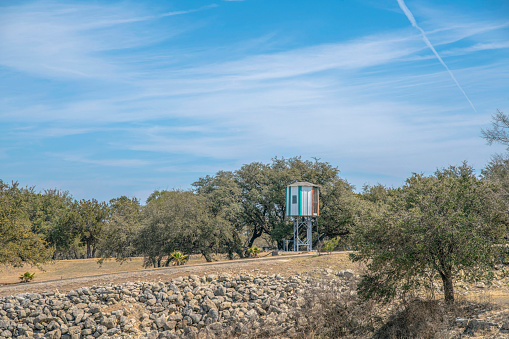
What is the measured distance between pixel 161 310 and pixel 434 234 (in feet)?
36.6

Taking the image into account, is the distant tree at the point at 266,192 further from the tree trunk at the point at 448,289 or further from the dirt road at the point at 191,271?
the tree trunk at the point at 448,289

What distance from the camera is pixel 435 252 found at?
1510 centimetres

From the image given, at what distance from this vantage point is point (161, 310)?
18.9 metres

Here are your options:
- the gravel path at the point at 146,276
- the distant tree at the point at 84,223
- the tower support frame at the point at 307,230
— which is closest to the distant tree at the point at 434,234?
the gravel path at the point at 146,276

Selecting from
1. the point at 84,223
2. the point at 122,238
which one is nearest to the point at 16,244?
the point at 122,238

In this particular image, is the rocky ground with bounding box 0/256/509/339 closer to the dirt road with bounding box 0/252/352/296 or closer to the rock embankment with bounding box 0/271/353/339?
the rock embankment with bounding box 0/271/353/339

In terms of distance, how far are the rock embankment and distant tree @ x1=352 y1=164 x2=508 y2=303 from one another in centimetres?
392

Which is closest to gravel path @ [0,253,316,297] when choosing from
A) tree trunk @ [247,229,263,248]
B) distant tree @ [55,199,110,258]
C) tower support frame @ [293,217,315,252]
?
tower support frame @ [293,217,315,252]

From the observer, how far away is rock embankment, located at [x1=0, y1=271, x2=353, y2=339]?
17.9 m

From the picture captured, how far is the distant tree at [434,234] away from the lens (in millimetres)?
14445

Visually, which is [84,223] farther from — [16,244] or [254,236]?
[16,244]

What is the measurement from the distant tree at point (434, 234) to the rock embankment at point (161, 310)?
3.92 metres

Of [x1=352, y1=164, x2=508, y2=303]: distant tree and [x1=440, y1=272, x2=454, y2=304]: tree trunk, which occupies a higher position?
[x1=352, y1=164, x2=508, y2=303]: distant tree

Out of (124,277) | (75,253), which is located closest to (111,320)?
(124,277)
